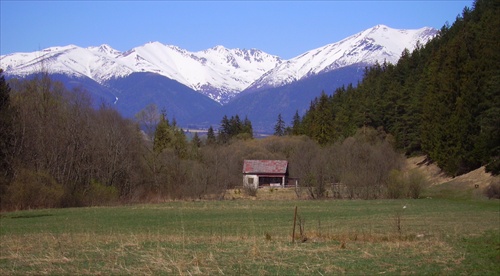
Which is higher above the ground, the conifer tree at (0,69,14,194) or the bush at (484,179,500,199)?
the conifer tree at (0,69,14,194)

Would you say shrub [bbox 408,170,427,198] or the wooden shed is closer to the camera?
shrub [bbox 408,170,427,198]

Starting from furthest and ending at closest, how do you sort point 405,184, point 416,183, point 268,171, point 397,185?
1. point 268,171
2. point 397,185
3. point 405,184
4. point 416,183

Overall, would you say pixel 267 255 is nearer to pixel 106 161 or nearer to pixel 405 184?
pixel 405 184

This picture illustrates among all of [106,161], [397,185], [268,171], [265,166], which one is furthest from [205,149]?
[397,185]

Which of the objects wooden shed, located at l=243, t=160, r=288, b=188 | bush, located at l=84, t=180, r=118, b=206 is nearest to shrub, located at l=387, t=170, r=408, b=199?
bush, located at l=84, t=180, r=118, b=206

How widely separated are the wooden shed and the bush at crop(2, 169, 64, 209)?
153 feet

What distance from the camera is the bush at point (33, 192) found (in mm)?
49062

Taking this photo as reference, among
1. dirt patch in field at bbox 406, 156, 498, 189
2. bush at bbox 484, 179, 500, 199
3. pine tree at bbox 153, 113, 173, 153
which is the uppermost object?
pine tree at bbox 153, 113, 173, 153

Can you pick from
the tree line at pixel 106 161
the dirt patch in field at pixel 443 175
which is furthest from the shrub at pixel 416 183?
the dirt patch in field at pixel 443 175

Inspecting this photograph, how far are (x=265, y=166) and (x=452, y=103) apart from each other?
1577 inches

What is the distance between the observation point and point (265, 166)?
3866 inches

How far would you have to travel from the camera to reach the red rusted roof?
320 ft

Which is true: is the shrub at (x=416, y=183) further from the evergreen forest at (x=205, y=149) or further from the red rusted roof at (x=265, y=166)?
the red rusted roof at (x=265, y=166)

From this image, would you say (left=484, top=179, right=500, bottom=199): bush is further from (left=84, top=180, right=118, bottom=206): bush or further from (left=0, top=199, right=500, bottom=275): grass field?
(left=84, top=180, right=118, bottom=206): bush
